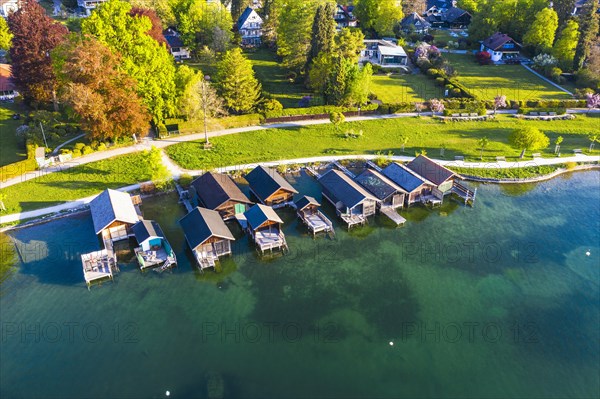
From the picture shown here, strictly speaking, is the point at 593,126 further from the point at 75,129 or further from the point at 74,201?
the point at 75,129

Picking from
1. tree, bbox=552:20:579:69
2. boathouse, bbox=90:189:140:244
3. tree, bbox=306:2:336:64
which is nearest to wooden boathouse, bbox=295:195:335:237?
boathouse, bbox=90:189:140:244

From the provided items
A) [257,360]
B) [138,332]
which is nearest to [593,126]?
[257,360]

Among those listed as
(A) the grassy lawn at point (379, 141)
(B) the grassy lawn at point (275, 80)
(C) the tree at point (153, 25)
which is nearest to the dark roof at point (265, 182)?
(A) the grassy lawn at point (379, 141)

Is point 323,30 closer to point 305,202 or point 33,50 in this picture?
point 305,202

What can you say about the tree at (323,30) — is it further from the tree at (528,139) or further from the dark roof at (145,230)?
the dark roof at (145,230)

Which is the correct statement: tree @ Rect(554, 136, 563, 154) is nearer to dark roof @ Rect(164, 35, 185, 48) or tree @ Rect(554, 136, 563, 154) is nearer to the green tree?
the green tree

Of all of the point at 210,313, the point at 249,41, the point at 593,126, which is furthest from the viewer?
the point at 249,41

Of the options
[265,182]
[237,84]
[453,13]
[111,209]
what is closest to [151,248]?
[111,209]
